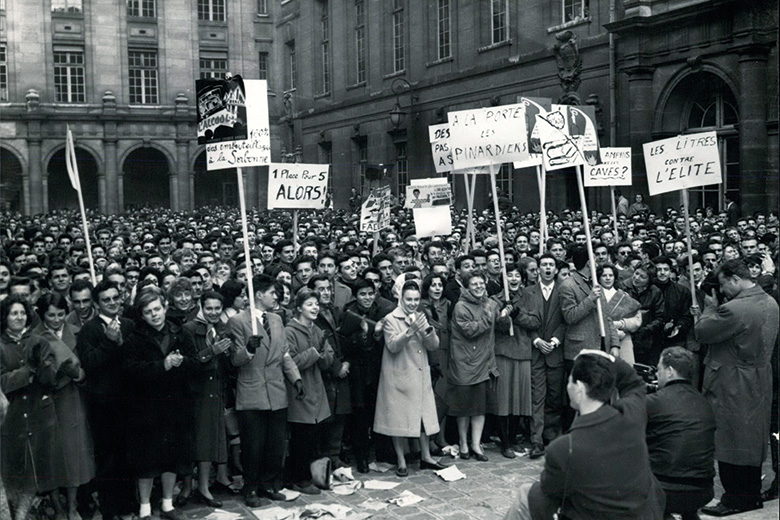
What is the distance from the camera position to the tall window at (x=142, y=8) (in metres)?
45.3

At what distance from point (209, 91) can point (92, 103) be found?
130ft

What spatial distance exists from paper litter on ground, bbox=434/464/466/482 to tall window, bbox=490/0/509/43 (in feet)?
75.3

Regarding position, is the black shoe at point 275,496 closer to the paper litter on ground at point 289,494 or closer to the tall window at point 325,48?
the paper litter on ground at point 289,494

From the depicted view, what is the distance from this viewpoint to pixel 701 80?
22062 millimetres

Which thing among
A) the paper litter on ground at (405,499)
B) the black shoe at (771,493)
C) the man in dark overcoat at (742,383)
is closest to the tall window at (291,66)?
the paper litter on ground at (405,499)

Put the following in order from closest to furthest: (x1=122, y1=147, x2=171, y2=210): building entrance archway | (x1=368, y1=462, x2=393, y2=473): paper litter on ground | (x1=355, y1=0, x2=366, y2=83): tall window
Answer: (x1=368, y1=462, x2=393, y2=473): paper litter on ground, (x1=355, y1=0, x2=366, y2=83): tall window, (x1=122, y1=147, x2=171, y2=210): building entrance archway

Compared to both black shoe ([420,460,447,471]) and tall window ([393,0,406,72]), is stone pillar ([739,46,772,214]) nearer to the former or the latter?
black shoe ([420,460,447,471])

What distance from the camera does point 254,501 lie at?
711cm

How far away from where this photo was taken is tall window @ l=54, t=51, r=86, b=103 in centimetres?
4319

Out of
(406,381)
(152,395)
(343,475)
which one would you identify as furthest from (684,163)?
(152,395)

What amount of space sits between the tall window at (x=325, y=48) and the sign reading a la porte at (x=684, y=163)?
32.9m

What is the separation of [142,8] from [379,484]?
43253 millimetres

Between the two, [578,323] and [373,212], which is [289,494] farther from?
[373,212]

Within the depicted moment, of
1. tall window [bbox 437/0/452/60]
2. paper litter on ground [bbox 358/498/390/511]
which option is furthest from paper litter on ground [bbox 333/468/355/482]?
tall window [bbox 437/0/452/60]
